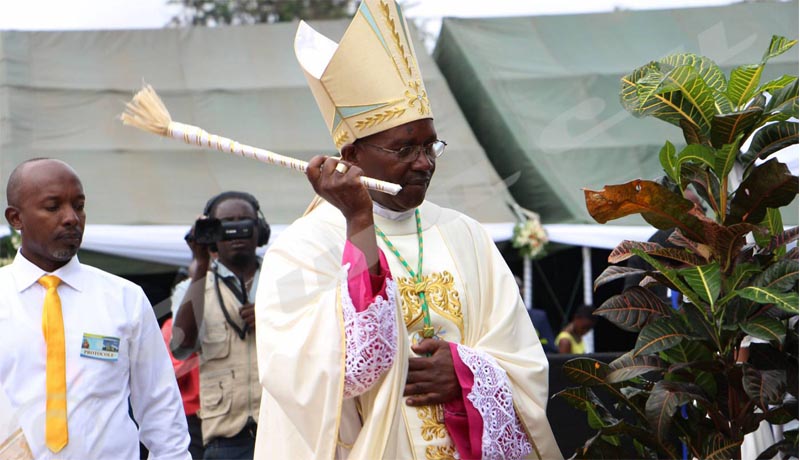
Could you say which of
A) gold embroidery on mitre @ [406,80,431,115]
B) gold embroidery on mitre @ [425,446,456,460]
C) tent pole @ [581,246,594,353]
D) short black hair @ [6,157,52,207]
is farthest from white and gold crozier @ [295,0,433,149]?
tent pole @ [581,246,594,353]

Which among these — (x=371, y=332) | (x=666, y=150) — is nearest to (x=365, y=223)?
(x=371, y=332)

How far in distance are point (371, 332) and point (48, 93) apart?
378 inches

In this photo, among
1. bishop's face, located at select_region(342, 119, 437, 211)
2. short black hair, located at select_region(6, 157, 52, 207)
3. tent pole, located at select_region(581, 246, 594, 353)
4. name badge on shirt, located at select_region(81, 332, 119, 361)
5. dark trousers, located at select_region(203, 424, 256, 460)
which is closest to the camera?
bishop's face, located at select_region(342, 119, 437, 211)

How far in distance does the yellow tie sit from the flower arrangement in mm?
6728

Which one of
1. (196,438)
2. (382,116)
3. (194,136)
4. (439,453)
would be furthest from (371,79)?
(196,438)

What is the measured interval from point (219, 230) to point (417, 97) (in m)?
2.17

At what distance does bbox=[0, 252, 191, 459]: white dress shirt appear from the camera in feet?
13.0

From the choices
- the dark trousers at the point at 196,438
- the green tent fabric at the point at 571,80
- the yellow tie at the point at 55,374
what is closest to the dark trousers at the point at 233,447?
the dark trousers at the point at 196,438

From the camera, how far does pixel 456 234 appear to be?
4043 millimetres

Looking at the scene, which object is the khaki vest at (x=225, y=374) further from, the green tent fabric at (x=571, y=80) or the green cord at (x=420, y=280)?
the green tent fabric at (x=571, y=80)

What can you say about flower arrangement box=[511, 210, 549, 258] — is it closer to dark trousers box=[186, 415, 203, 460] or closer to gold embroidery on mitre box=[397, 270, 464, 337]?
dark trousers box=[186, 415, 203, 460]

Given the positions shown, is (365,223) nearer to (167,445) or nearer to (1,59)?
(167,445)

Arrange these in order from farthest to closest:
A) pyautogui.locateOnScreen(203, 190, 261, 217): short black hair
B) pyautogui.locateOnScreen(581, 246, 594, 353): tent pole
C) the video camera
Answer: pyautogui.locateOnScreen(581, 246, 594, 353): tent pole
pyautogui.locateOnScreen(203, 190, 261, 217): short black hair
the video camera

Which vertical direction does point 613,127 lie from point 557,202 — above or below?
above
